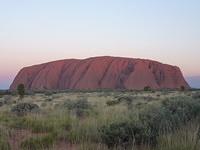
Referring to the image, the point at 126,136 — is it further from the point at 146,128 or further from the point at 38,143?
the point at 38,143

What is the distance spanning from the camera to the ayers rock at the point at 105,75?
124 meters

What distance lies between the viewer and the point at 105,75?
424 feet

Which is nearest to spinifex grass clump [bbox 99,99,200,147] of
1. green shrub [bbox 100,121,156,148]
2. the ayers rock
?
green shrub [bbox 100,121,156,148]

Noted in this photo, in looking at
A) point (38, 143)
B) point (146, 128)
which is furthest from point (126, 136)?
point (38, 143)

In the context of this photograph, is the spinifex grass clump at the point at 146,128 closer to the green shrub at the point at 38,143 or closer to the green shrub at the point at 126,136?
the green shrub at the point at 126,136

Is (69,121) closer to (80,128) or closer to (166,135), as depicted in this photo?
(80,128)

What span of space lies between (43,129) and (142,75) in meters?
115

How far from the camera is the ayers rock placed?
124 metres

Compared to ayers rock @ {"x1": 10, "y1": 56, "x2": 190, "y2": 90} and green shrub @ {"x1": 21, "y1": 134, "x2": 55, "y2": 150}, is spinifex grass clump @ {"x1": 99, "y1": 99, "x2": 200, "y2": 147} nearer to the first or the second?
green shrub @ {"x1": 21, "y1": 134, "x2": 55, "y2": 150}

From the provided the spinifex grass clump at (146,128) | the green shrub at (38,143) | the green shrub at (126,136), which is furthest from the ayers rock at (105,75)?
the green shrub at (126,136)

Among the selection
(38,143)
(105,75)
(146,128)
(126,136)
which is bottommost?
(105,75)

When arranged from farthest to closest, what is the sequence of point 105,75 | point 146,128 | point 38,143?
Result: point 105,75, point 38,143, point 146,128

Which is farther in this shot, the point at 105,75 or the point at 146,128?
the point at 105,75

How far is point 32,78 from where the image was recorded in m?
142
